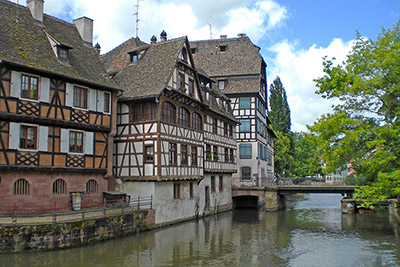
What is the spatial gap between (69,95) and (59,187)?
4.88 meters

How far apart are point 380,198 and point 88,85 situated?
54.5 ft

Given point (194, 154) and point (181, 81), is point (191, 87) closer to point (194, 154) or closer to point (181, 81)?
point (181, 81)

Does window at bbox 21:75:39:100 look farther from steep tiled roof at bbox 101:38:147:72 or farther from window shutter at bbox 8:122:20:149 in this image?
steep tiled roof at bbox 101:38:147:72

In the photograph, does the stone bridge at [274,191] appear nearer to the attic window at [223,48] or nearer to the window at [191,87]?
the window at [191,87]

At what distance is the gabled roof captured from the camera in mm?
42906

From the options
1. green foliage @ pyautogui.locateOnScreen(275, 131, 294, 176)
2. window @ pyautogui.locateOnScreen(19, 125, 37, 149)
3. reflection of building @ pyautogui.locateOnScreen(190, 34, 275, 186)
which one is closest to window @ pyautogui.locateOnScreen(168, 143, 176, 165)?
window @ pyautogui.locateOnScreen(19, 125, 37, 149)

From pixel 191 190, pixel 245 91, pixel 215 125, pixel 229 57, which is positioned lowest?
pixel 191 190

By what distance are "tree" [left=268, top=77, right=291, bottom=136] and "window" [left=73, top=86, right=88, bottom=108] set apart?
4313cm

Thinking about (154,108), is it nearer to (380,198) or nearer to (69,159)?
(69,159)

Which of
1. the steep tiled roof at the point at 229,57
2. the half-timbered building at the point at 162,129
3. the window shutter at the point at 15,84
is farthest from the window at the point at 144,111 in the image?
the steep tiled roof at the point at 229,57

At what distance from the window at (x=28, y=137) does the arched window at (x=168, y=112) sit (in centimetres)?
794

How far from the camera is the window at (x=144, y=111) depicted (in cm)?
2452

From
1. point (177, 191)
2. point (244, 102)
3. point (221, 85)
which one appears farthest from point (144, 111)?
point (221, 85)

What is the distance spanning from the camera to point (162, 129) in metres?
24.6
